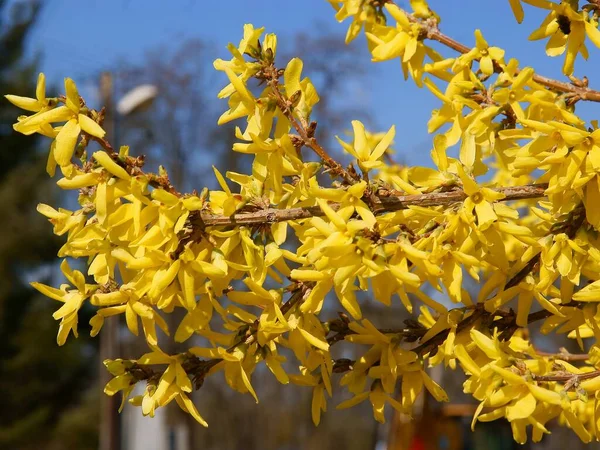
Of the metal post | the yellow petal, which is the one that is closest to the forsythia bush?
the yellow petal

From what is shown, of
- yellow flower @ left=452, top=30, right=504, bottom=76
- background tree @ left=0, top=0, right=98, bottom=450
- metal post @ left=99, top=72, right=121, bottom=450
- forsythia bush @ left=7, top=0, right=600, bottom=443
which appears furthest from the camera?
background tree @ left=0, top=0, right=98, bottom=450

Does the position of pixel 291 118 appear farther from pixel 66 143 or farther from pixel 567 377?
pixel 567 377

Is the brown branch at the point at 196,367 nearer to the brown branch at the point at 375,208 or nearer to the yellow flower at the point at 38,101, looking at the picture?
the brown branch at the point at 375,208

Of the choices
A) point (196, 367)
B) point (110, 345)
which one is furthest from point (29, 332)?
point (196, 367)

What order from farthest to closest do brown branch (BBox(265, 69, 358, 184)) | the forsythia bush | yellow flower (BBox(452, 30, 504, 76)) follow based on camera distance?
1. yellow flower (BBox(452, 30, 504, 76))
2. brown branch (BBox(265, 69, 358, 184))
3. the forsythia bush

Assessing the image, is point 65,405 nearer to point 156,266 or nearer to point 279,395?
point 279,395

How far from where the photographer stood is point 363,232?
1249 millimetres

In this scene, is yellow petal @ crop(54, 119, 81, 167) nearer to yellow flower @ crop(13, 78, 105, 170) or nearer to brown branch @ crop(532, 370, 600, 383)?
yellow flower @ crop(13, 78, 105, 170)

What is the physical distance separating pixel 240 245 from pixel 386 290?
27 centimetres

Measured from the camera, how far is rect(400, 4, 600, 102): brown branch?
1.51m

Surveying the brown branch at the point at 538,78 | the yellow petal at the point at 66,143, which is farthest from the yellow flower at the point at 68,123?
the brown branch at the point at 538,78

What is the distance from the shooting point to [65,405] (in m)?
21.3

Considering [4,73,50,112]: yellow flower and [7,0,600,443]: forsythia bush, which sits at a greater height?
[4,73,50,112]: yellow flower

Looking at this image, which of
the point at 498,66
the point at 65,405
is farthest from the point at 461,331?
the point at 65,405
